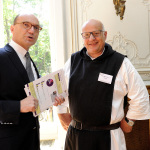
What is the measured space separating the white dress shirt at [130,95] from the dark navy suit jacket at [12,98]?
79cm

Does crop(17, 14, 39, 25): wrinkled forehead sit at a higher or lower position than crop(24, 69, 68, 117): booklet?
higher

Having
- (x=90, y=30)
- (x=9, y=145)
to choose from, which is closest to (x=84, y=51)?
(x=90, y=30)

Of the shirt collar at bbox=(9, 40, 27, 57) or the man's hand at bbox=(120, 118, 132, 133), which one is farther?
A: the man's hand at bbox=(120, 118, 132, 133)

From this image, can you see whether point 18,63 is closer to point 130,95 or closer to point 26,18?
point 26,18

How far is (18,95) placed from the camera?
1.42m

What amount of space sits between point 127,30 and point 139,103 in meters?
1.90

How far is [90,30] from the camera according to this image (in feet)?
5.98

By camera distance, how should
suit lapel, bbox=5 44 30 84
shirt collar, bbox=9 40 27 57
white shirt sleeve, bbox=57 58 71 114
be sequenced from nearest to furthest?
1. suit lapel, bbox=5 44 30 84
2. shirt collar, bbox=9 40 27 57
3. white shirt sleeve, bbox=57 58 71 114

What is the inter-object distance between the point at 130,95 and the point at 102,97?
0.90 feet

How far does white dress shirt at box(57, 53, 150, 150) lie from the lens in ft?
5.63

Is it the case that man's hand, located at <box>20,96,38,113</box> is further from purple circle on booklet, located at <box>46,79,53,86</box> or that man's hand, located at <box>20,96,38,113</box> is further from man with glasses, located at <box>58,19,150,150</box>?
man with glasses, located at <box>58,19,150,150</box>

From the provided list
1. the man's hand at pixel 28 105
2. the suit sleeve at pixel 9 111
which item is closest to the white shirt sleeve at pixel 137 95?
the man's hand at pixel 28 105

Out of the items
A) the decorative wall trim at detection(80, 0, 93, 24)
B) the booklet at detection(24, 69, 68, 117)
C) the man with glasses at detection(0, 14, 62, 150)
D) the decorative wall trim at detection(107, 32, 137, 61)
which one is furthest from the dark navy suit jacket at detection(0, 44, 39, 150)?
the decorative wall trim at detection(107, 32, 137, 61)

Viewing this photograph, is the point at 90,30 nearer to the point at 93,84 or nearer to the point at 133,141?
the point at 93,84
